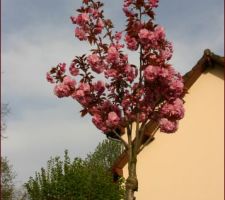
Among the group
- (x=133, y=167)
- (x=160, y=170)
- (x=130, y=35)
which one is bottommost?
(x=133, y=167)

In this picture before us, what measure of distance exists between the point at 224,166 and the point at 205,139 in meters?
1.51

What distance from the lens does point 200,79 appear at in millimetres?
23484

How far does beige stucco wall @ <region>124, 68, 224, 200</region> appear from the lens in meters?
21.6

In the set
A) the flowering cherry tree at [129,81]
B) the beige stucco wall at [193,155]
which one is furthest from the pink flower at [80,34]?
the beige stucco wall at [193,155]

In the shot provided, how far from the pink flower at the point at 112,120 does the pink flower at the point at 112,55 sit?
123 cm

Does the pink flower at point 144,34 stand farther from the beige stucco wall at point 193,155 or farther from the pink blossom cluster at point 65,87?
the beige stucco wall at point 193,155

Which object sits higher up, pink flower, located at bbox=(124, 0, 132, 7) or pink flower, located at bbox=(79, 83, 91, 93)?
pink flower, located at bbox=(124, 0, 132, 7)

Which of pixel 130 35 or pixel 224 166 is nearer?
pixel 130 35

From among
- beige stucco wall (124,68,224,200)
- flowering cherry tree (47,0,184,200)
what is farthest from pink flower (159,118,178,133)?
beige stucco wall (124,68,224,200)

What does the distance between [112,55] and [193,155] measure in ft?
38.6

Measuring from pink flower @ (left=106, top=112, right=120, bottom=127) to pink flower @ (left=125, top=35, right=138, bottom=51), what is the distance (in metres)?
1.59

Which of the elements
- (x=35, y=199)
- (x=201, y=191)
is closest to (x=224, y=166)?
(x=201, y=191)

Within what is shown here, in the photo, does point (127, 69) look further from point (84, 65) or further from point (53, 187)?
point (53, 187)

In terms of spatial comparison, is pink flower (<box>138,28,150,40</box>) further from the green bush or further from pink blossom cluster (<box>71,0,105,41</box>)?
the green bush
